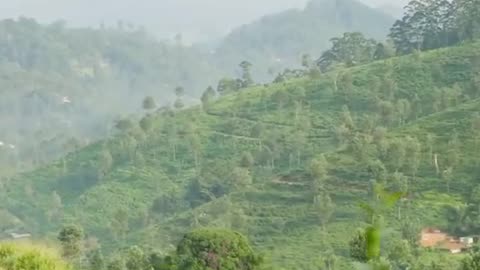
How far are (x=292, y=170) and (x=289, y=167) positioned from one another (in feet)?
19.9

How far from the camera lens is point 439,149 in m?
47.8

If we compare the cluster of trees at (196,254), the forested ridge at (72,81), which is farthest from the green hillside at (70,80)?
the cluster of trees at (196,254)

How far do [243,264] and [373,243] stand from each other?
2652cm

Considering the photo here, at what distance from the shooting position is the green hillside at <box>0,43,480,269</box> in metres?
42.6

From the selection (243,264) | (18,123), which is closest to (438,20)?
(243,264)

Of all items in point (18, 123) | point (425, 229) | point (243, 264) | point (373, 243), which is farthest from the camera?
point (18, 123)

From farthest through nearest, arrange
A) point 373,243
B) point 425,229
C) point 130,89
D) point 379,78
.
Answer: point 130,89
point 379,78
point 425,229
point 373,243

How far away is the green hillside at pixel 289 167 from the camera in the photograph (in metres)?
42.6

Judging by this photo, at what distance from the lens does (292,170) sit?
5012cm

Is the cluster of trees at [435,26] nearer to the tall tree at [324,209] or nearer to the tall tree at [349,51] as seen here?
the tall tree at [349,51]

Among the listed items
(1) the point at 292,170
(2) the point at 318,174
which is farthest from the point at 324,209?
(1) the point at 292,170

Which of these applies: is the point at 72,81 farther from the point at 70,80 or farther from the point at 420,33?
the point at 420,33

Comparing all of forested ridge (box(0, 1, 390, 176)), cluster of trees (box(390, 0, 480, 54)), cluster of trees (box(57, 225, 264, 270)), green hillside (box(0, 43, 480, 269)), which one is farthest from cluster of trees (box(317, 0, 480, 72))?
forested ridge (box(0, 1, 390, 176))

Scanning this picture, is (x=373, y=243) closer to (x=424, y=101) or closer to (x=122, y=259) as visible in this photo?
(x=122, y=259)
